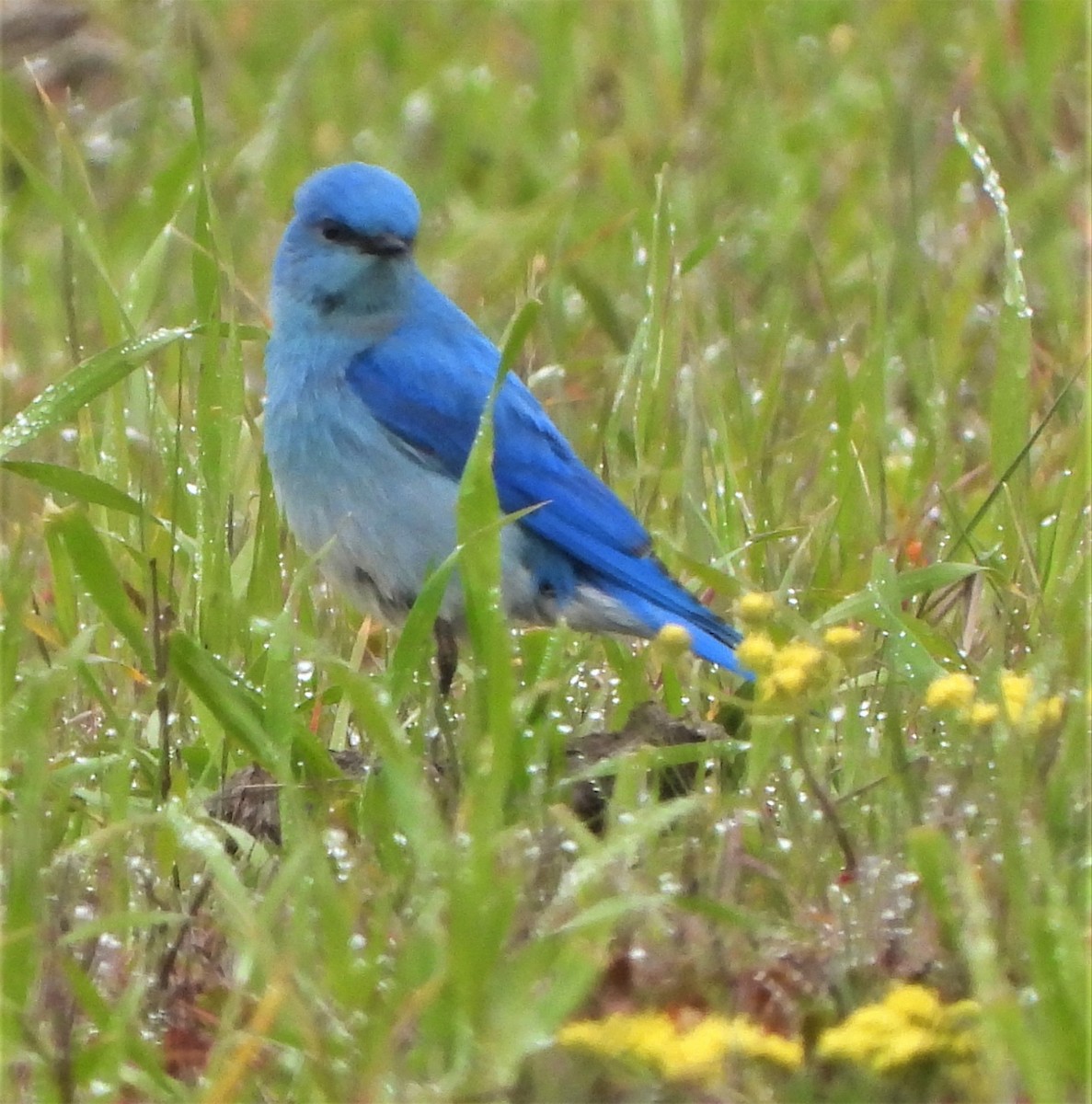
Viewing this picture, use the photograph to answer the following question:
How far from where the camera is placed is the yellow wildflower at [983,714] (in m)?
2.61

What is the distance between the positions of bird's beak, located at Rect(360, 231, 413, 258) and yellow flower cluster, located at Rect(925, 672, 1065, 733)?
1547mm

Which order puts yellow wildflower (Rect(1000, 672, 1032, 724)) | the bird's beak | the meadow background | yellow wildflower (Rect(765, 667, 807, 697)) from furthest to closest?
the bird's beak < yellow wildflower (Rect(1000, 672, 1032, 724)) < yellow wildflower (Rect(765, 667, 807, 697)) < the meadow background

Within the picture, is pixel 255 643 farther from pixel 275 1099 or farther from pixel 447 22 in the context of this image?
pixel 447 22

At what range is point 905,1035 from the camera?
2150 millimetres

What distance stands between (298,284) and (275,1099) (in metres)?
1.98

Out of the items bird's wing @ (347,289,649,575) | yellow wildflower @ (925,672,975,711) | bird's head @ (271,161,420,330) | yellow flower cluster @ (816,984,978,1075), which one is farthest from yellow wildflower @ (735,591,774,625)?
bird's head @ (271,161,420,330)

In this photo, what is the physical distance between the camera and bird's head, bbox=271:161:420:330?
394 cm

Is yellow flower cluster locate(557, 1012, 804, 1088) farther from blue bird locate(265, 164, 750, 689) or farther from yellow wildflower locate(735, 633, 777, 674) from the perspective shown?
blue bird locate(265, 164, 750, 689)

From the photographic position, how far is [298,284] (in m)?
3.97

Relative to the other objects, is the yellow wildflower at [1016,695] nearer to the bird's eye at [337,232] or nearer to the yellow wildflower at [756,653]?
the yellow wildflower at [756,653]

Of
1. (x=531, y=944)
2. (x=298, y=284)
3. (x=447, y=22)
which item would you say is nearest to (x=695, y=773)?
(x=531, y=944)

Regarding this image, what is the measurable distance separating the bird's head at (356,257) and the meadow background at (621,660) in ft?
0.48

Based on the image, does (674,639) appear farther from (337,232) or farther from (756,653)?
(337,232)

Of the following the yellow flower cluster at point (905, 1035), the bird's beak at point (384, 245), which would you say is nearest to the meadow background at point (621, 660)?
the yellow flower cluster at point (905, 1035)
